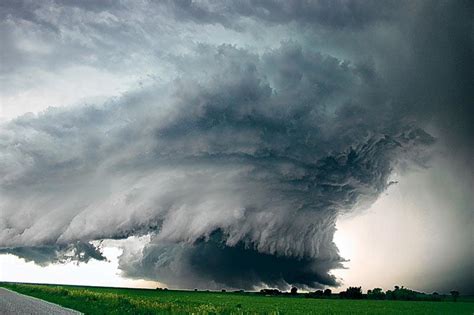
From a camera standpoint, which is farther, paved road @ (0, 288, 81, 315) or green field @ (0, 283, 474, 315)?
green field @ (0, 283, 474, 315)

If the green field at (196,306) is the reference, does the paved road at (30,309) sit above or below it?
below

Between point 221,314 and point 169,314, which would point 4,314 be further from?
point 221,314

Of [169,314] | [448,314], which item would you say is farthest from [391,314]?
[169,314]

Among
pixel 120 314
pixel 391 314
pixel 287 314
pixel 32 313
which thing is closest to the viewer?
pixel 32 313

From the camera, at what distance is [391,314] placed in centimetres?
6412

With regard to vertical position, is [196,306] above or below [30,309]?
above

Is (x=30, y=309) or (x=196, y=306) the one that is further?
(x=196, y=306)

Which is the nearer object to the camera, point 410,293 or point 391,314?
point 391,314

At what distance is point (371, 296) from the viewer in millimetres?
192250

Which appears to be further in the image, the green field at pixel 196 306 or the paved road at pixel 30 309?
the green field at pixel 196 306

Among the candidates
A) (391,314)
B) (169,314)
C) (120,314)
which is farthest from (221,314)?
(391,314)

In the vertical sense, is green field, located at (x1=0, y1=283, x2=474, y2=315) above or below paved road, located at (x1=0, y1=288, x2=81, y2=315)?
above

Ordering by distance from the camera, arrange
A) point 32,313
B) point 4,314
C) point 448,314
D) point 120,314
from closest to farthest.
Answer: point 4,314
point 32,313
point 120,314
point 448,314

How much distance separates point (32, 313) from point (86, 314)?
542 centimetres
